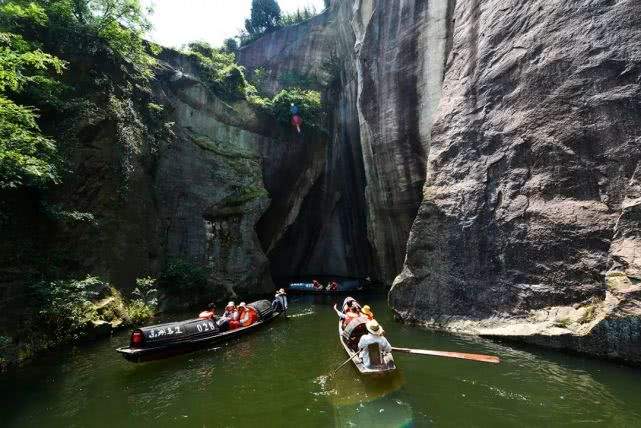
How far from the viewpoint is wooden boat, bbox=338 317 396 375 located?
8.74 m

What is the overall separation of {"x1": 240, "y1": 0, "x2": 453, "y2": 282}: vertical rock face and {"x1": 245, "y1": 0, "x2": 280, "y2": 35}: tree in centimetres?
454

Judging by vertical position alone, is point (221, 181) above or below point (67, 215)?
above

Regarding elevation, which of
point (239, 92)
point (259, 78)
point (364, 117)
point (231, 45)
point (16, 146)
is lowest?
point (16, 146)

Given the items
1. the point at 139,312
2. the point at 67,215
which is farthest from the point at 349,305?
the point at 67,215

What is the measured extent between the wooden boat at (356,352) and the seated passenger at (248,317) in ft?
14.4

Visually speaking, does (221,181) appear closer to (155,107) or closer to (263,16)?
(155,107)

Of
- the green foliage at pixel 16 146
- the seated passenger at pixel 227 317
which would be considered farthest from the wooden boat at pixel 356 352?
the green foliage at pixel 16 146

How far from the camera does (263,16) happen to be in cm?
3925

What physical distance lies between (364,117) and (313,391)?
1684 centimetres

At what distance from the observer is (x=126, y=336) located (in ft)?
43.9

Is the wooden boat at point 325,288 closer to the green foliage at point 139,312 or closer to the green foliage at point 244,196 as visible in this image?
the green foliage at point 244,196

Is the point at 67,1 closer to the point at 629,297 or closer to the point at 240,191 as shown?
the point at 240,191

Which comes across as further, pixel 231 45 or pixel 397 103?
pixel 231 45

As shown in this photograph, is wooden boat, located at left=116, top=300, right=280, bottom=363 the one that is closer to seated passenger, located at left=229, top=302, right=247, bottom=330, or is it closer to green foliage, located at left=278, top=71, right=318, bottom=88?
seated passenger, located at left=229, top=302, right=247, bottom=330
